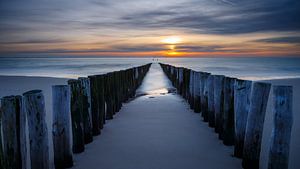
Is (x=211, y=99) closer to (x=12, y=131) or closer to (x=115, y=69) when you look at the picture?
(x=12, y=131)

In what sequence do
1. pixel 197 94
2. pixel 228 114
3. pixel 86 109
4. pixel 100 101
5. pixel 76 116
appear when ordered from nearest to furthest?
pixel 76 116 → pixel 228 114 → pixel 86 109 → pixel 100 101 → pixel 197 94

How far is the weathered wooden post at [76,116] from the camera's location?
13.1ft

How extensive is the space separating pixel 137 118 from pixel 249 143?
3.50 m

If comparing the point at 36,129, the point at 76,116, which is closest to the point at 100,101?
the point at 76,116

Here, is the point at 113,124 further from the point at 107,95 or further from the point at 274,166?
the point at 274,166

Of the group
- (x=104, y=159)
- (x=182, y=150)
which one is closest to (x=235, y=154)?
(x=182, y=150)

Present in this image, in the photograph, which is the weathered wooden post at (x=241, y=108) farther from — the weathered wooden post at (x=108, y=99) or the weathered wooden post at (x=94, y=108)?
the weathered wooden post at (x=108, y=99)

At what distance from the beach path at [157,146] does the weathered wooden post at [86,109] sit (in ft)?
0.55

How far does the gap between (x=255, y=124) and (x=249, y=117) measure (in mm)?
114

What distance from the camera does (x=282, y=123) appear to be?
9.23 feet

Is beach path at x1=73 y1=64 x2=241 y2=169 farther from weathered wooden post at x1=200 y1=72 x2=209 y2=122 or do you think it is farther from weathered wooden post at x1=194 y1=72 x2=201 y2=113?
weathered wooden post at x1=194 y1=72 x2=201 y2=113

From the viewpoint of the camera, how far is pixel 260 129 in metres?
3.38

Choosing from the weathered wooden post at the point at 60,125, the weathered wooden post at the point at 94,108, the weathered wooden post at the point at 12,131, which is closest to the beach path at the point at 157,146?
the weathered wooden post at the point at 94,108

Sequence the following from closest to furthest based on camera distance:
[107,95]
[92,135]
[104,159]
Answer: [104,159], [92,135], [107,95]
